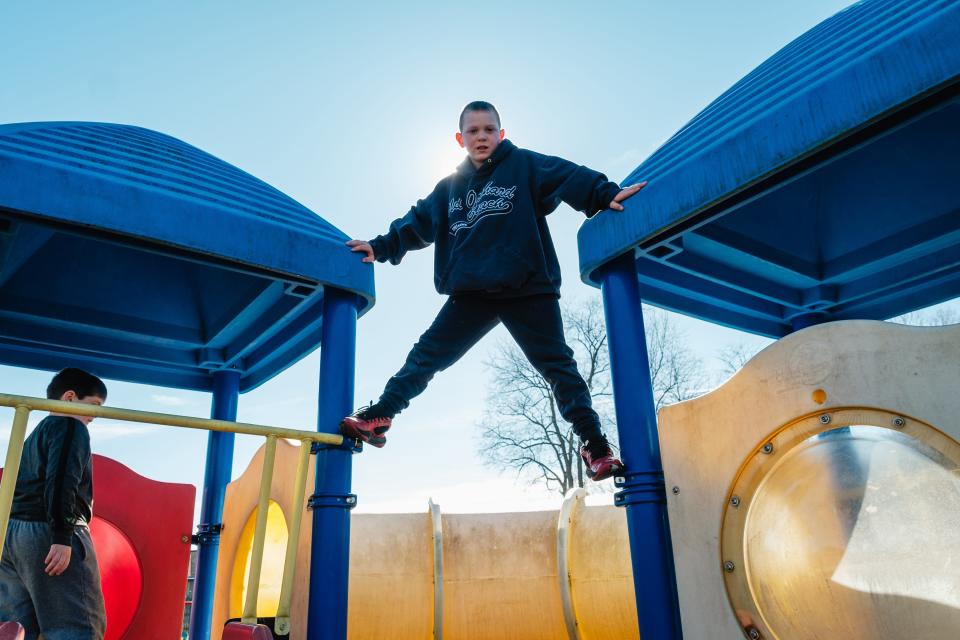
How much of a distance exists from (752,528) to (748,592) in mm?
209

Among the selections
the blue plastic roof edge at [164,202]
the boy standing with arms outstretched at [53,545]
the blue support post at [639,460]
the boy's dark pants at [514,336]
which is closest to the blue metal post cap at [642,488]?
the blue support post at [639,460]

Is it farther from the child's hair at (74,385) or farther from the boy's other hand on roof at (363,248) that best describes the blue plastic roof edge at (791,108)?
the child's hair at (74,385)

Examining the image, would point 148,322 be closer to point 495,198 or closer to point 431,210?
point 431,210

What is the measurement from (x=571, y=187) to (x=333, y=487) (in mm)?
1783

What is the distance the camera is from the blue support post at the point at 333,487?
111 inches

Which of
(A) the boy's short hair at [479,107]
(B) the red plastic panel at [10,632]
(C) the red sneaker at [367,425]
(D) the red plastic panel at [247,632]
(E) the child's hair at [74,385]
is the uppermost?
(A) the boy's short hair at [479,107]

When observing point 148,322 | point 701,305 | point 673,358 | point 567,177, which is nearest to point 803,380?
point 567,177

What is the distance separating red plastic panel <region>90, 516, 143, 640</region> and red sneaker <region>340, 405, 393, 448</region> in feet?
5.95

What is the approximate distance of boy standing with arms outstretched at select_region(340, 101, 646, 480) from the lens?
9.86ft

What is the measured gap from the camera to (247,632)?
7.61ft

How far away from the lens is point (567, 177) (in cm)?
321

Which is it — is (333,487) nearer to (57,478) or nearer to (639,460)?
(57,478)

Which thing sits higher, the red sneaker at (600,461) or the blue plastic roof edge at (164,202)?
the blue plastic roof edge at (164,202)

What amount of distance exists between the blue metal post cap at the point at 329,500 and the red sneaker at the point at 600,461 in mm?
1087
